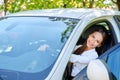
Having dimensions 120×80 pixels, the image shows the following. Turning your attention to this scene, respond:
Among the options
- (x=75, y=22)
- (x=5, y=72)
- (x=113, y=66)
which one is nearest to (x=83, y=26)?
(x=75, y=22)

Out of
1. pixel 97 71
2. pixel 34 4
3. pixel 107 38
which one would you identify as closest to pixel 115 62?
pixel 97 71

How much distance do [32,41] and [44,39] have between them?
12 centimetres

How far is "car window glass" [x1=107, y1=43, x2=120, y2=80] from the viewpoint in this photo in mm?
3266

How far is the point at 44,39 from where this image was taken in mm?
3908

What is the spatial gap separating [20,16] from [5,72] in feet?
3.93

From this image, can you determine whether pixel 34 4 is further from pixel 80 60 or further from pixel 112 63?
pixel 112 63

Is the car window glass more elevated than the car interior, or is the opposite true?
the car window glass

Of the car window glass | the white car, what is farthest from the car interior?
the car window glass

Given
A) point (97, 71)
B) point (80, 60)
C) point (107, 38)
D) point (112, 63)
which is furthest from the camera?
point (107, 38)

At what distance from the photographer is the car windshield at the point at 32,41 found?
3.58 meters

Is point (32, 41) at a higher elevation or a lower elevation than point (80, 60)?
higher

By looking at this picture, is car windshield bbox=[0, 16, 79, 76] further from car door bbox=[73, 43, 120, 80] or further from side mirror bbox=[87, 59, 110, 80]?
side mirror bbox=[87, 59, 110, 80]

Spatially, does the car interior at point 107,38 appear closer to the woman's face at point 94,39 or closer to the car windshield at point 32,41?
the woman's face at point 94,39

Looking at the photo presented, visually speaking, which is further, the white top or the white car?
the white top
